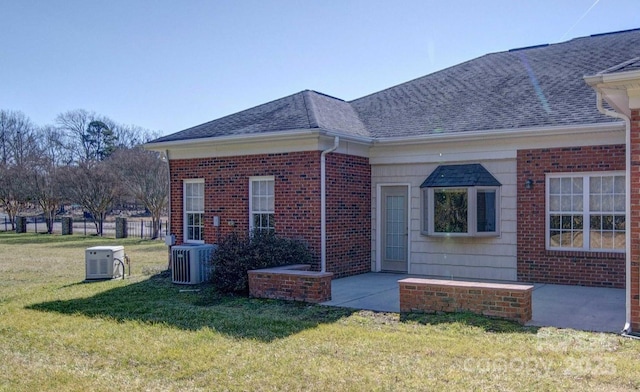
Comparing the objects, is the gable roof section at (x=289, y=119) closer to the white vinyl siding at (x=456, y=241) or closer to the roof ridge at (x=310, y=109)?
the roof ridge at (x=310, y=109)

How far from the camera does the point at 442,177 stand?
40.7 ft

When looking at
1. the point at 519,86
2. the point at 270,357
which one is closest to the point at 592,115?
the point at 519,86

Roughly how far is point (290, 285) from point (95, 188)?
26138mm

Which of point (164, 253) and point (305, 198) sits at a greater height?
point (305, 198)

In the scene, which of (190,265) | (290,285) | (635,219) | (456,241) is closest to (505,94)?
(456,241)

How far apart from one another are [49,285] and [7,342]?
16.9ft

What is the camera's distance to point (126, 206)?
187 ft

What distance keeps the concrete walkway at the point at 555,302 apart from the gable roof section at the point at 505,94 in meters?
3.25

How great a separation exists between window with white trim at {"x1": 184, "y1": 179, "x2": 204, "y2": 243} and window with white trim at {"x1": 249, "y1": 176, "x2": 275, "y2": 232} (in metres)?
1.63

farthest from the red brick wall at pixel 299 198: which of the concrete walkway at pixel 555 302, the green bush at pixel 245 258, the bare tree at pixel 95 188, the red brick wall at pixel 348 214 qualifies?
the bare tree at pixel 95 188

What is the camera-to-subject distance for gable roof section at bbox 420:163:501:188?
11.9 m

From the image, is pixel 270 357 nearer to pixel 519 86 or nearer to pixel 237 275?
pixel 237 275

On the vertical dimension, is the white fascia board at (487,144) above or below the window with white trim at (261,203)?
above

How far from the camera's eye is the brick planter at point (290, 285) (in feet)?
30.8
